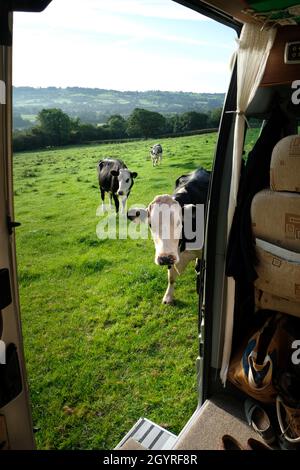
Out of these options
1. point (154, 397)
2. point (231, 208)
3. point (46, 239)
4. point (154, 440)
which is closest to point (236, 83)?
point (231, 208)

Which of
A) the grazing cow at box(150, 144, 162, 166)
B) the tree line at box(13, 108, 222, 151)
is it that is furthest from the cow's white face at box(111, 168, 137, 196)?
the grazing cow at box(150, 144, 162, 166)

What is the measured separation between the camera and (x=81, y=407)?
3311 mm

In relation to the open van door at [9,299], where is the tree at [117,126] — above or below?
above

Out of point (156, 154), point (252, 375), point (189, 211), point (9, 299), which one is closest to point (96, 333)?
point (189, 211)

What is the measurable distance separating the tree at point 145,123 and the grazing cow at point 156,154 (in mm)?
1792

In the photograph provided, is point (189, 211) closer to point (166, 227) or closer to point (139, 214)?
point (166, 227)

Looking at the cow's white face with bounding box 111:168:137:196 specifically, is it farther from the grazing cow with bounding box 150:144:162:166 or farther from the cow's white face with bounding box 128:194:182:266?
the cow's white face with bounding box 128:194:182:266

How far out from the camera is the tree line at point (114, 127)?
305 inches

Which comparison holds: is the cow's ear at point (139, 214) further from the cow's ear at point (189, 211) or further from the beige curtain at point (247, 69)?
the beige curtain at point (247, 69)

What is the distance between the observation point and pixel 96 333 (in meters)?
4.59

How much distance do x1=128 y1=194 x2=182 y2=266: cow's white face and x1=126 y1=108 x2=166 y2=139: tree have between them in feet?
18.9

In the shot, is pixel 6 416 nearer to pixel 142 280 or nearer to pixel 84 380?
pixel 84 380

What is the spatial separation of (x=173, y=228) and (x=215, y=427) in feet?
9.33

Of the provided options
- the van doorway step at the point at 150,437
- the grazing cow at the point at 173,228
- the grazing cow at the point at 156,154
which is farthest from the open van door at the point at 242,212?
Result: the grazing cow at the point at 156,154
